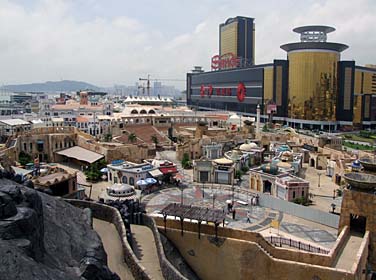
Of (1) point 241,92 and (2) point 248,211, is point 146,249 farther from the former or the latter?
(1) point 241,92

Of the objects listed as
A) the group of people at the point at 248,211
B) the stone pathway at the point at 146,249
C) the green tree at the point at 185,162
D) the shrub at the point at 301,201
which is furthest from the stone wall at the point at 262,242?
the green tree at the point at 185,162

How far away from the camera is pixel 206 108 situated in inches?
7101

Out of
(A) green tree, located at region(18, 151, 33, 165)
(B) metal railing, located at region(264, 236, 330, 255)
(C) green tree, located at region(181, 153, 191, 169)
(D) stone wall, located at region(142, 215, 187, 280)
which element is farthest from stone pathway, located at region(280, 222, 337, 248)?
(A) green tree, located at region(18, 151, 33, 165)

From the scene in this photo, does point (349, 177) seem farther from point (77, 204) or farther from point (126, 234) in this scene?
point (77, 204)

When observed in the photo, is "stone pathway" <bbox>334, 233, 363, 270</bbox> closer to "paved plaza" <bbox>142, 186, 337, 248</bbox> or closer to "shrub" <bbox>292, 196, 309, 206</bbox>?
"paved plaza" <bbox>142, 186, 337, 248</bbox>

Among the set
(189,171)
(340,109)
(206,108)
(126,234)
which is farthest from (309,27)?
(126,234)

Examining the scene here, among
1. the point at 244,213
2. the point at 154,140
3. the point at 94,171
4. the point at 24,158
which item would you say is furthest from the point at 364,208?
the point at 154,140

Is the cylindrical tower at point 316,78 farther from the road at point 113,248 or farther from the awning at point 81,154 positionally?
the road at point 113,248

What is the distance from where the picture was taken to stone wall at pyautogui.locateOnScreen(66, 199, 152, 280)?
1751 centimetres

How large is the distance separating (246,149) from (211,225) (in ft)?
132

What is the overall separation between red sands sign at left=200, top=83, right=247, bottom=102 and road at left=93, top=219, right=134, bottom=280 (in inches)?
4917

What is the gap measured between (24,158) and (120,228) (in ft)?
140

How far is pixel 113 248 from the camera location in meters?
20.7

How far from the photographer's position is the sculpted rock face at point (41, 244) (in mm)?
11352
